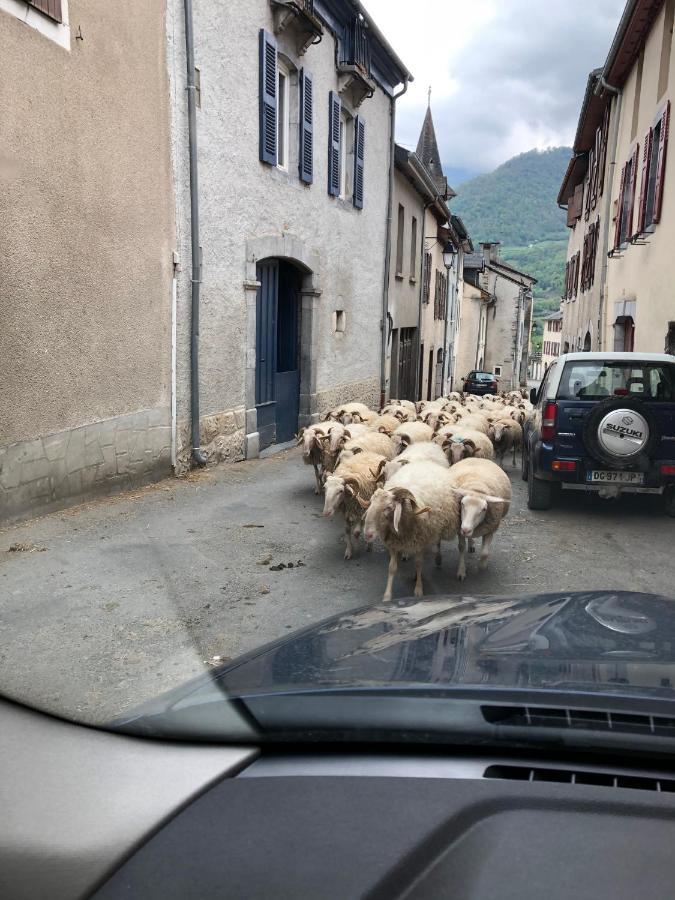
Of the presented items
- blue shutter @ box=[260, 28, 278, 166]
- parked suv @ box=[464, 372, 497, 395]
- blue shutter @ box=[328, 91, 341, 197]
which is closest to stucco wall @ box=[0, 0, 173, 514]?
blue shutter @ box=[260, 28, 278, 166]

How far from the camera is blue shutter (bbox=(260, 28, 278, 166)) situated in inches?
474

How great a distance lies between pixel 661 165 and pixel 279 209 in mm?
6120

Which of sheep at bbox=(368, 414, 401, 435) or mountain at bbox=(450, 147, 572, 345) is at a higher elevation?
mountain at bbox=(450, 147, 572, 345)

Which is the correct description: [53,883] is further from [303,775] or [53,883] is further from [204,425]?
[204,425]

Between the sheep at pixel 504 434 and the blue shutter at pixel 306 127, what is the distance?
5.63 metres

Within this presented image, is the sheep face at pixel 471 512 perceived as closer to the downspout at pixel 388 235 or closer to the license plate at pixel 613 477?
the license plate at pixel 613 477

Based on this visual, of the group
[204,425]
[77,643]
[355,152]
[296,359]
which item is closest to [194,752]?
[77,643]

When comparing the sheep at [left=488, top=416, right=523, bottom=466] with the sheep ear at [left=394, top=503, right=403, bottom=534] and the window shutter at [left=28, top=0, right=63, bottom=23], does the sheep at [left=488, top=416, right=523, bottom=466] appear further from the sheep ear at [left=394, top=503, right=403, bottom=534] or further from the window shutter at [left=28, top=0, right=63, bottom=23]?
the window shutter at [left=28, top=0, right=63, bottom=23]

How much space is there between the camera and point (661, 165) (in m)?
12.4

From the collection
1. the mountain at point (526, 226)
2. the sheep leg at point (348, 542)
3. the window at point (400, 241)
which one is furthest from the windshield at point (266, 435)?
the mountain at point (526, 226)

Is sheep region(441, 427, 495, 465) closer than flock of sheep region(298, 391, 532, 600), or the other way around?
flock of sheep region(298, 391, 532, 600)

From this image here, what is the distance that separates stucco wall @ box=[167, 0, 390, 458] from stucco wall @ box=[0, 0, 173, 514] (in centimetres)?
48

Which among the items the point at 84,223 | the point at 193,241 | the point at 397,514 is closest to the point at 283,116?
the point at 193,241

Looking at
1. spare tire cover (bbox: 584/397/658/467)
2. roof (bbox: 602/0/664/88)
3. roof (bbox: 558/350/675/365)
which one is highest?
roof (bbox: 602/0/664/88)
